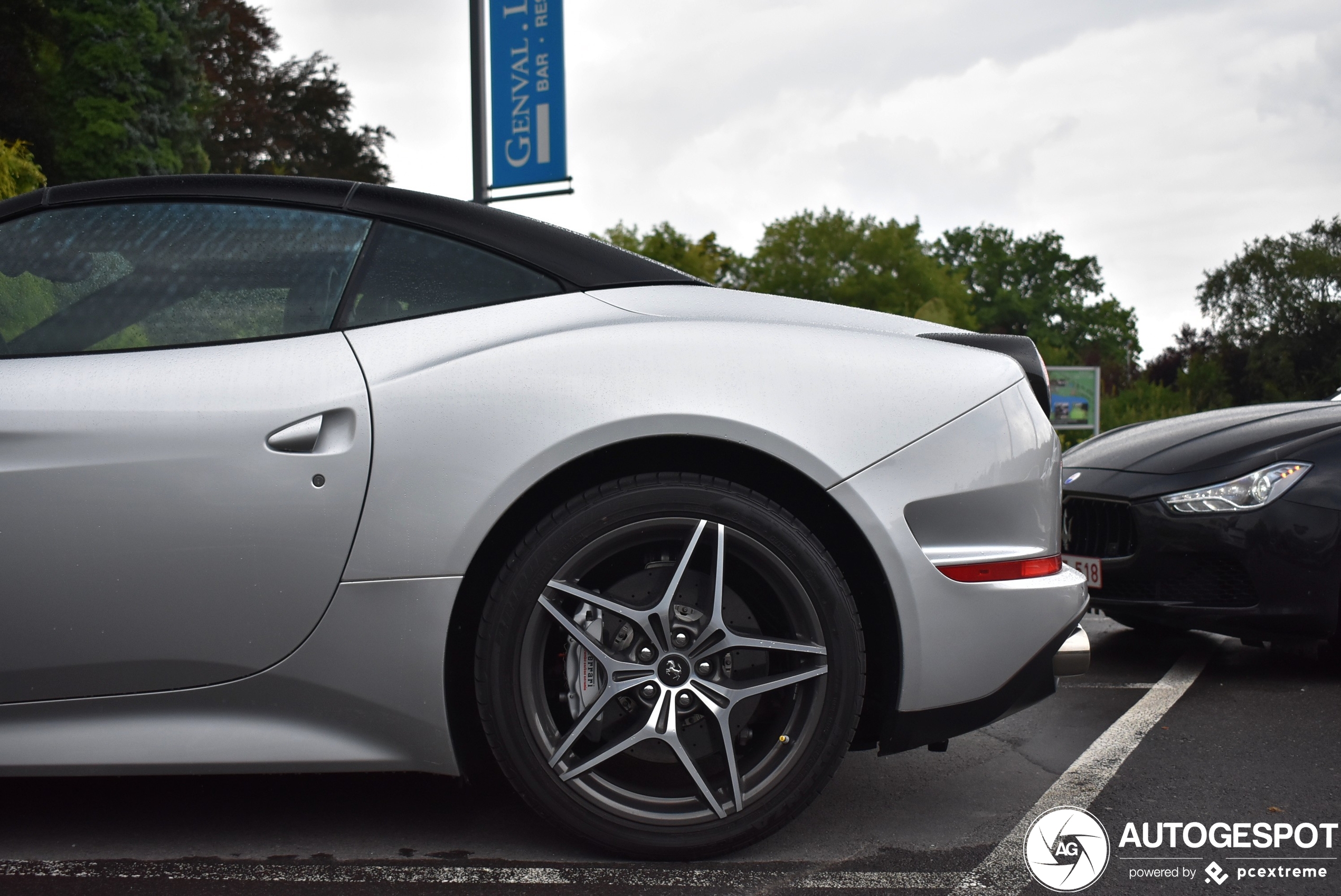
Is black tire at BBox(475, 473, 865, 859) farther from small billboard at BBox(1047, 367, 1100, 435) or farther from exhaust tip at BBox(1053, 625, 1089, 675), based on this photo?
small billboard at BBox(1047, 367, 1100, 435)

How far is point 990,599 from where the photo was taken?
2279 mm

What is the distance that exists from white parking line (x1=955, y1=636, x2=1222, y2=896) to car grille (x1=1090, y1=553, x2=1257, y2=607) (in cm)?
32

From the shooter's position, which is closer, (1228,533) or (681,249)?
(1228,533)

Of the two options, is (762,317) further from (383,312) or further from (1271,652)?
(1271,652)

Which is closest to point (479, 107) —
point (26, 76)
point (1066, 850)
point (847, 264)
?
point (1066, 850)

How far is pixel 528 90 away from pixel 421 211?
7919 mm

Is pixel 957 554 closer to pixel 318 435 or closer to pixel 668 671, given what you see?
pixel 668 671

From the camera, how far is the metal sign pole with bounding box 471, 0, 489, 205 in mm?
9195

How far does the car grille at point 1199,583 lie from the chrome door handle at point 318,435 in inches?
118

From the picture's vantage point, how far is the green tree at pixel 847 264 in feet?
171

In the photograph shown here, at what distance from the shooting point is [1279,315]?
2158 inches

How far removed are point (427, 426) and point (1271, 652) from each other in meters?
3.89

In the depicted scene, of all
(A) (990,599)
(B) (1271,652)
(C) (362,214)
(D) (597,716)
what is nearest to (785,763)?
(D) (597,716)

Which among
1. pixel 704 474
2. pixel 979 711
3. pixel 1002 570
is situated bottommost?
pixel 979 711
